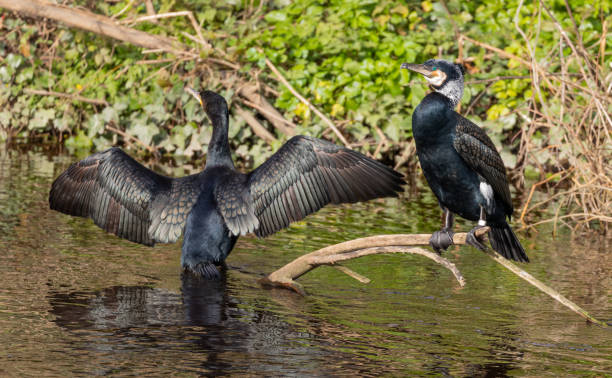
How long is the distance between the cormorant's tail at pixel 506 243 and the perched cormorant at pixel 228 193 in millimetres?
712

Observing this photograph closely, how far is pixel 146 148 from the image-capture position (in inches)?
520

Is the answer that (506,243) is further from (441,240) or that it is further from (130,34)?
(130,34)

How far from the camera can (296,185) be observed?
6.56m

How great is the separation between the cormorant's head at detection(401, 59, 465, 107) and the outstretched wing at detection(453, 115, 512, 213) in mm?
148

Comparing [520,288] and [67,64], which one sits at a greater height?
[67,64]

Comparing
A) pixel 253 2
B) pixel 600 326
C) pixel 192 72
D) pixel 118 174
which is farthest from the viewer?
pixel 253 2

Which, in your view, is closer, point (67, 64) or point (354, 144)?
point (354, 144)

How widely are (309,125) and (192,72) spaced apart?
5.58ft

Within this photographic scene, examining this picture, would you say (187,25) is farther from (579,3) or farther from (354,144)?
(579,3)

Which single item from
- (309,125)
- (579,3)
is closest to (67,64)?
(309,125)

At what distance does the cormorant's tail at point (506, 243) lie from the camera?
6023mm

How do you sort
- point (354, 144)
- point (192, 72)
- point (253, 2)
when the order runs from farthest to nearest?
point (253, 2), point (192, 72), point (354, 144)

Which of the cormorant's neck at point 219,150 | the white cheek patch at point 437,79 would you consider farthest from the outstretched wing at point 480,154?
the cormorant's neck at point 219,150

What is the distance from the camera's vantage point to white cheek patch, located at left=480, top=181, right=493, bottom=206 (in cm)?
595
